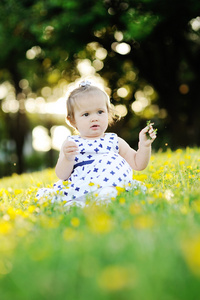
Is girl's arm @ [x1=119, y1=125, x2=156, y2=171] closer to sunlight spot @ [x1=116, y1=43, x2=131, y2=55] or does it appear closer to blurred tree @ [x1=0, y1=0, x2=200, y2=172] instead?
blurred tree @ [x1=0, y1=0, x2=200, y2=172]

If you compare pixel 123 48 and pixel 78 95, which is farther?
pixel 123 48

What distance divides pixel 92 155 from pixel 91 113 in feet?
1.55

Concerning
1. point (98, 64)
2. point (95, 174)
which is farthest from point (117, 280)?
point (98, 64)

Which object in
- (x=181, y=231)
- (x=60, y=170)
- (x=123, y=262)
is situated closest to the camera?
(x=123, y=262)

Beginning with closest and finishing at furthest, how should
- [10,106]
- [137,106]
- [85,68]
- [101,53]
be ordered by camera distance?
[101,53] < [85,68] < [137,106] < [10,106]

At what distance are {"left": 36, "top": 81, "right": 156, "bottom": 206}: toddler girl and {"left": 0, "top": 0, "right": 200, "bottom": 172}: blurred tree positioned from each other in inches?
260

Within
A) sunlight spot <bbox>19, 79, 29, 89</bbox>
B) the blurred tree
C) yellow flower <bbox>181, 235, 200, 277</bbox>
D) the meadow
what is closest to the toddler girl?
the meadow

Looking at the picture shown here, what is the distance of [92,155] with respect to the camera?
3.98m

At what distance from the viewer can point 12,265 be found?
1.58 metres

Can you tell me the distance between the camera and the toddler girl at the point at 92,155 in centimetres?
362

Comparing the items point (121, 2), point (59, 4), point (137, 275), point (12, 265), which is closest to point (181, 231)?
point (137, 275)

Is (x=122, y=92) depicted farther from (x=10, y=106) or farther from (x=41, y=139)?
(x=41, y=139)

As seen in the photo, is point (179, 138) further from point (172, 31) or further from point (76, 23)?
point (76, 23)

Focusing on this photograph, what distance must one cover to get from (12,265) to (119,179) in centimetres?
215
